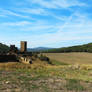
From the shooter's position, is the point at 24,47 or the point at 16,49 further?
the point at 24,47

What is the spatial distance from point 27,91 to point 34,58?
22215 millimetres

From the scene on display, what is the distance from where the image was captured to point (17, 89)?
8336 millimetres

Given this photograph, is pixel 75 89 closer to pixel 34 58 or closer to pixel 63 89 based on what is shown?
pixel 63 89

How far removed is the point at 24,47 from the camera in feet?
116

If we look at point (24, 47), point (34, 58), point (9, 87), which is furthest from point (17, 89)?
point (24, 47)

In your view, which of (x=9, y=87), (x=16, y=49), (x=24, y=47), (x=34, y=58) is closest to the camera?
(x=9, y=87)

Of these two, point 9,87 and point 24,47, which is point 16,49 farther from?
point 9,87

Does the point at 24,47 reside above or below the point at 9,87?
above

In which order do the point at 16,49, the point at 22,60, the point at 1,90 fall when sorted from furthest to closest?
the point at 16,49 < the point at 22,60 < the point at 1,90

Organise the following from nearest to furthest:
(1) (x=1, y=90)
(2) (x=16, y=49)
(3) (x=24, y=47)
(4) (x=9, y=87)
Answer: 1. (1) (x=1, y=90)
2. (4) (x=9, y=87)
3. (2) (x=16, y=49)
4. (3) (x=24, y=47)

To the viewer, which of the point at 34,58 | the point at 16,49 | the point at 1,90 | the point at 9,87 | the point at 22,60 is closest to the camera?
the point at 1,90

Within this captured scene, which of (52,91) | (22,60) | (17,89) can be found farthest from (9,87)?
(22,60)

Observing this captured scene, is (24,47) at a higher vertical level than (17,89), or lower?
higher

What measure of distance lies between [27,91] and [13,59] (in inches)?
780
